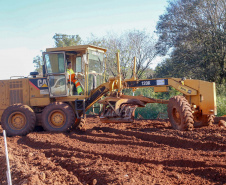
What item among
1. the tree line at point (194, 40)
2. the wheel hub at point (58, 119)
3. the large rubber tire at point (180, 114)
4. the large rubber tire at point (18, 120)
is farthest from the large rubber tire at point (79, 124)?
the tree line at point (194, 40)

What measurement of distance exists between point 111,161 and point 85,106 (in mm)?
5079

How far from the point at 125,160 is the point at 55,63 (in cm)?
565

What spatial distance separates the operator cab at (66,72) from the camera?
428 inches

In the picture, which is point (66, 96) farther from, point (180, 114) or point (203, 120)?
point (203, 120)

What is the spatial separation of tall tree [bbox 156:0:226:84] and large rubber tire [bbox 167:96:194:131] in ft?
36.4

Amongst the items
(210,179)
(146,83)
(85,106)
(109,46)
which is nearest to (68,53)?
(85,106)

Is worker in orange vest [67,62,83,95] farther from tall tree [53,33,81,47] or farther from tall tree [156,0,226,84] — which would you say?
tall tree [53,33,81,47]

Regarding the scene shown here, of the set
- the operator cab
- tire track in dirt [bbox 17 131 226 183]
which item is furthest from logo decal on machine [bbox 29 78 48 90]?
tire track in dirt [bbox 17 131 226 183]

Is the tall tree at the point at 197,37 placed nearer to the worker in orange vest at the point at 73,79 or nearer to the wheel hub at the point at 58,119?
the worker in orange vest at the point at 73,79

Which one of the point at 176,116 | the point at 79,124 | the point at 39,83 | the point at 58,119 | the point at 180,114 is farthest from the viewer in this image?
the point at 79,124

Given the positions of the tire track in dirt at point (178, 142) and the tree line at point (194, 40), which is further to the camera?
the tree line at point (194, 40)

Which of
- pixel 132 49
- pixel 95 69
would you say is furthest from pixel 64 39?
pixel 95 69

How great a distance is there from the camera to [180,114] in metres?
9.09

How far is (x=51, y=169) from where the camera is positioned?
600 cm
